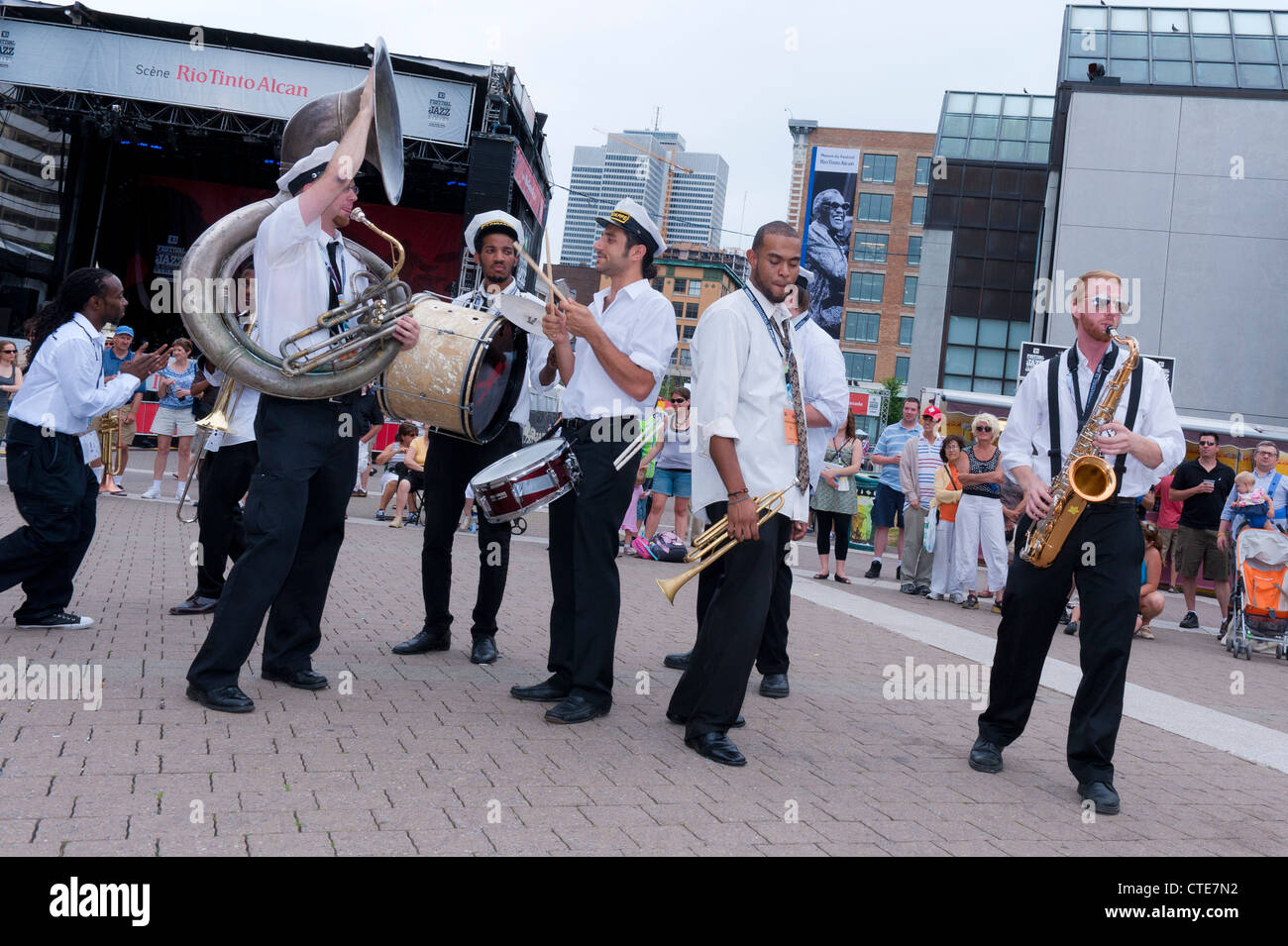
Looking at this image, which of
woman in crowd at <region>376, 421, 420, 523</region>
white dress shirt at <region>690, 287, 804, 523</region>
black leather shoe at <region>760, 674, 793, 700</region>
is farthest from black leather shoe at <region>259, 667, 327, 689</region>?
woman in crowd at <region>376, 421, 420, 523</region>

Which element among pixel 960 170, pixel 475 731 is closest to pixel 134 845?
pixel 475 731

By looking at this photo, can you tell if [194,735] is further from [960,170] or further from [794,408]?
[960,170]

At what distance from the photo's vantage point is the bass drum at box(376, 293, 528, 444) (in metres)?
5.12

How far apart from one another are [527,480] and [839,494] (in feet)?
25.2

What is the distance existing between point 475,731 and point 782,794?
1279 mm

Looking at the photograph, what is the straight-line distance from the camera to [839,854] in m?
3.47

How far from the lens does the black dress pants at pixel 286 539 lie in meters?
4.51

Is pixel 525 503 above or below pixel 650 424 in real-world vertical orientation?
below

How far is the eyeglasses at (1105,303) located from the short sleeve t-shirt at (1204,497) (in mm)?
9087

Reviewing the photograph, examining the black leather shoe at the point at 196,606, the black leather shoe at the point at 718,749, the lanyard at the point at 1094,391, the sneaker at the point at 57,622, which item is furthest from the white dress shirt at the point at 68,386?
the lanyard at the point at 1094,391

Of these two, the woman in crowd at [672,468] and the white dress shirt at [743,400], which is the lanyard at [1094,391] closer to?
the white dress shirt at [743,400]

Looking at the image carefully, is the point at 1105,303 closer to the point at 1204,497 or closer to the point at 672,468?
the point at 672,468
